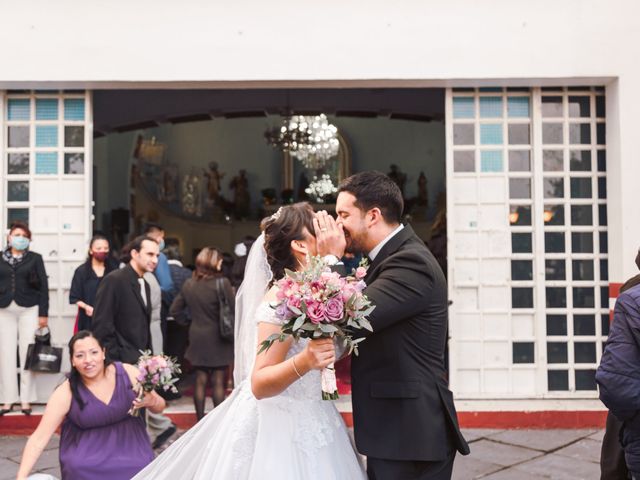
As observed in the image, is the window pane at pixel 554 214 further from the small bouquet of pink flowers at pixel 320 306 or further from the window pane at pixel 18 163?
the window pane at pixel 18 163

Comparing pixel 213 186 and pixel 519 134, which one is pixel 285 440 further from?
pixel 213 186

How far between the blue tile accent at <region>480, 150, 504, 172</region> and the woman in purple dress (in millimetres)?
4611

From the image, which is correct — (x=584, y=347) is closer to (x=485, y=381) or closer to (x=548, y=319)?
(x=548, y=319)

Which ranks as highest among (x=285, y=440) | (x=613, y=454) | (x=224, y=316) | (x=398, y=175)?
(x=398, y=175)

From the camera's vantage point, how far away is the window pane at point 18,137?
7.60 m

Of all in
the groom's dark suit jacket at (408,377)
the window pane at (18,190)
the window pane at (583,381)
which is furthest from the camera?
the window pane at (18,190)

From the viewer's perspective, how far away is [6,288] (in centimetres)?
707

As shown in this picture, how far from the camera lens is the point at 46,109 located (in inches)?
300

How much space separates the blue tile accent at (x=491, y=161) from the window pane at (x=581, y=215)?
3.03ft

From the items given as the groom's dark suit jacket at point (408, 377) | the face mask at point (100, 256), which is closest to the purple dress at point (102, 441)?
the groom's dark suit jacket at point (408, 377)

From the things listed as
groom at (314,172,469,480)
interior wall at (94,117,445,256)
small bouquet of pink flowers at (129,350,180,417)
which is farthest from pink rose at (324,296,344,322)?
interior wall at (94,117,445,256)

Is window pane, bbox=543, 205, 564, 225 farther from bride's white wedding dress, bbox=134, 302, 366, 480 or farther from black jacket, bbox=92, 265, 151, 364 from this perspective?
bride's white wedding dress, bbox=134, 302, 366, 480

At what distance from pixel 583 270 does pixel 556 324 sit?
26.1 inches

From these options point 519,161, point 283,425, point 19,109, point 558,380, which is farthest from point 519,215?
point 19,109
